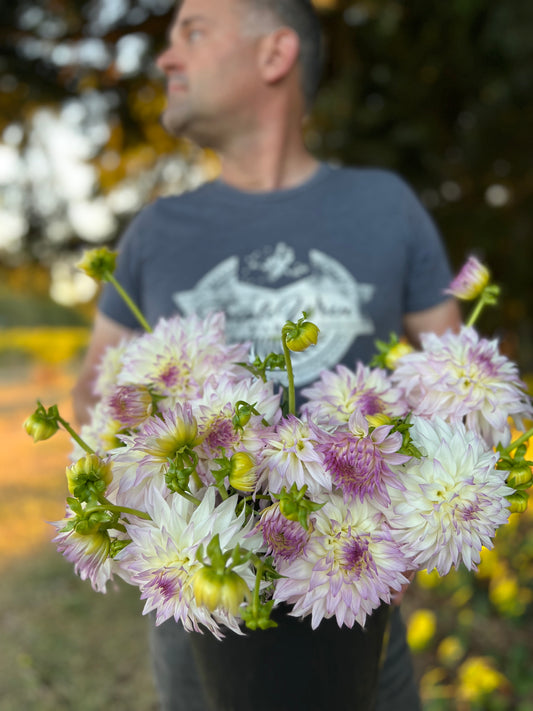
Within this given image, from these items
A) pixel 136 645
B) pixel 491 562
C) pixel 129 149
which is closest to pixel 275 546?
pixel 491 562

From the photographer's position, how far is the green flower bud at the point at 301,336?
608mm

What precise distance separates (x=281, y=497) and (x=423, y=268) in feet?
3.35

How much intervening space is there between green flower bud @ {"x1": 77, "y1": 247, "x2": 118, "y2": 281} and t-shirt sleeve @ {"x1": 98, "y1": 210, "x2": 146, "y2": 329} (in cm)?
62

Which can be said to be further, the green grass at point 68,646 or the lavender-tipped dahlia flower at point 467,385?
the green grass at point 68,646

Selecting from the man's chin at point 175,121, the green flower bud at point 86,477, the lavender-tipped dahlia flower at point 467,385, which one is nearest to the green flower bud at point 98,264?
the green flower bud at point 86,477

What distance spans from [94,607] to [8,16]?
10.8 feet

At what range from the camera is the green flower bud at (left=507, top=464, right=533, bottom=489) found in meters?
0.69

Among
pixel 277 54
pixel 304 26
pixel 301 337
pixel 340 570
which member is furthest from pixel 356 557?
pixel 304 26

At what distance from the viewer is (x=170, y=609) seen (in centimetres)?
61

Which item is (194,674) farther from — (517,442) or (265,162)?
(265,162)

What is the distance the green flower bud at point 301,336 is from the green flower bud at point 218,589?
22 centimetres

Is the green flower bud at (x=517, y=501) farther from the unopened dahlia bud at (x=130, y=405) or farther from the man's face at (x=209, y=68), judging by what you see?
the man's face at (x=209, y=68)

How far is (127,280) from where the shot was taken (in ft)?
4.96

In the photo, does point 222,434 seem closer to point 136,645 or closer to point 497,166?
point 136,645
